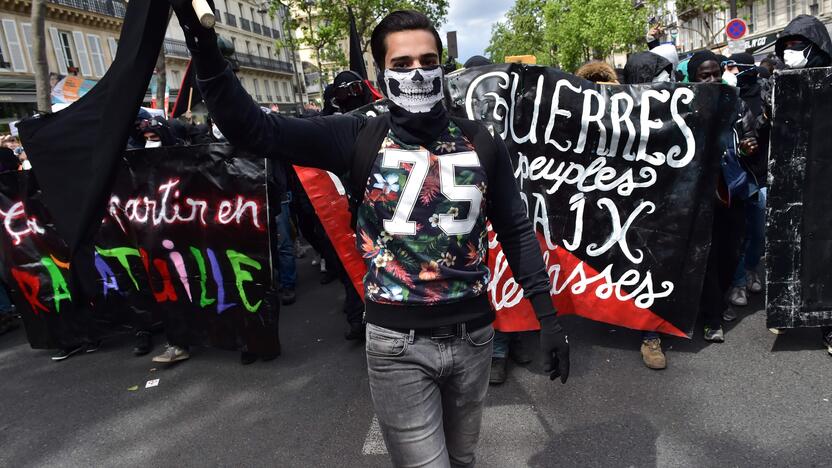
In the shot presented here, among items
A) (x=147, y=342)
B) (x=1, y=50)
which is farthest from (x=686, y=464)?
(x=1, y=50)

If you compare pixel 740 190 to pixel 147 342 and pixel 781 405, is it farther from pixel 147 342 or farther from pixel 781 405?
pixel 147 342

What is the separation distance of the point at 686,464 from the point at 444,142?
6.29ft

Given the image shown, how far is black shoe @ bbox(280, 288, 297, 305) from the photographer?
5391 mm

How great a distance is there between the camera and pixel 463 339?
1.66 meters

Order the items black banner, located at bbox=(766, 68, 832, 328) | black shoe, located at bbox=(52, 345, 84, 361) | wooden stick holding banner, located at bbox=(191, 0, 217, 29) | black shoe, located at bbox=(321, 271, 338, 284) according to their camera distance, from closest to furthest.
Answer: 1. wooden stick holding banner, located at bbox=(191, 0, 217, 29)
2. black banner, located at bbox=(766, 68, 832, 328)
3. black shoe, located at bbox=(52, 345, 84, 361)
4. black shoe, located at bbox=(321, 271, 338, 284)

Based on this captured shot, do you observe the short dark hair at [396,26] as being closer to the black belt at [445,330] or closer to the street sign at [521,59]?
the black belt at [445,330]

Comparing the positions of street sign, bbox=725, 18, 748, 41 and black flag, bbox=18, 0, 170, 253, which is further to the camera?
street sign, bbox=725, 18, 748, 41

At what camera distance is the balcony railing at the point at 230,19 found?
44287 mm

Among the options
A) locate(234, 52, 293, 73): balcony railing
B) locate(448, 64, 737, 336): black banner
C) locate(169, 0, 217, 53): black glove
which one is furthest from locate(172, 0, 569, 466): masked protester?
locate(234, 52, 293, 73): balcony railing

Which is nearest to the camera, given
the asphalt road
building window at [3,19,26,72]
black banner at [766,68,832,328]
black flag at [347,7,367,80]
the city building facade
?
the asphalt road

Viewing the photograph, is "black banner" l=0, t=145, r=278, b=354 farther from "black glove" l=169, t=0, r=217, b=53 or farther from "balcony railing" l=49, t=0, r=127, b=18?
"balcony railing" l=49, t=0, r=127, b=18

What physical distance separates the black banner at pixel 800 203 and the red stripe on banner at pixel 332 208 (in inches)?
103

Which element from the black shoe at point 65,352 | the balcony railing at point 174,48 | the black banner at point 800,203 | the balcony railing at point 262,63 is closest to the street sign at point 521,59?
the black banner at point 800,203

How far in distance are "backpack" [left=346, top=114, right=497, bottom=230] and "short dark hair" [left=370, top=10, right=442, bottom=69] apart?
0.21 meters
